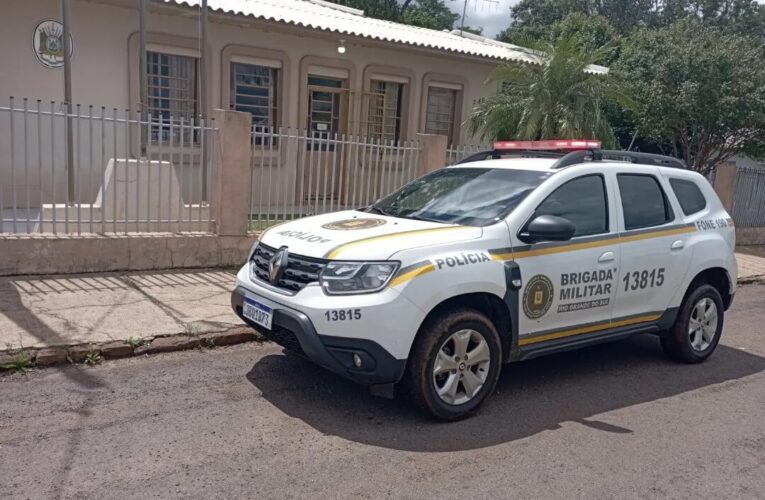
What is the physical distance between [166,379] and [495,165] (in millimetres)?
2989

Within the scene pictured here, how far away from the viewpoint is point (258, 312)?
4414 millimetres

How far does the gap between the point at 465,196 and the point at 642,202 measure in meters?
1.50

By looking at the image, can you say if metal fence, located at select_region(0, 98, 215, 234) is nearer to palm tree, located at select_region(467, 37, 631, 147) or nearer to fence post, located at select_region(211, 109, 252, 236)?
fence post, located at select_region(211, 109, 252, 236)

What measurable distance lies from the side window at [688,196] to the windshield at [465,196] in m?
1.53

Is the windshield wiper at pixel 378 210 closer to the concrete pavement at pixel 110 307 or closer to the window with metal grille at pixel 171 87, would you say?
the concrete pavement at pixel 110 307

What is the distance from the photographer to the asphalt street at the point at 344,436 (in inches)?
136

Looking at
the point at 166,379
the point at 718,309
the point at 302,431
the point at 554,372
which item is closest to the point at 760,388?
the point at 718,309

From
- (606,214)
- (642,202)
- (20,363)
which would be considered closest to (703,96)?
(642,202)

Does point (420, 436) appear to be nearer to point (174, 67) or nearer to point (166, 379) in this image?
point (166, 379)

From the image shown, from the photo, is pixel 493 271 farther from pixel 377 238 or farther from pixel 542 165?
pixel 542 165

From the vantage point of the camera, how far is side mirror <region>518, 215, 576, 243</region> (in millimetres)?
4398

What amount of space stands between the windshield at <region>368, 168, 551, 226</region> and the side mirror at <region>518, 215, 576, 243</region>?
8.8 inches

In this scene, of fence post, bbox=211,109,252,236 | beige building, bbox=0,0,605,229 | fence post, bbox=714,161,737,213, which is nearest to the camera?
fence post, bbox=211,109,252,236

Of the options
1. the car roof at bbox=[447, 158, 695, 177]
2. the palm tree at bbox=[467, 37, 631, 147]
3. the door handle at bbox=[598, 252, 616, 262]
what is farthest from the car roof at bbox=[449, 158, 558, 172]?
the palm tree at bbox=[467, 37, 631, 147]
